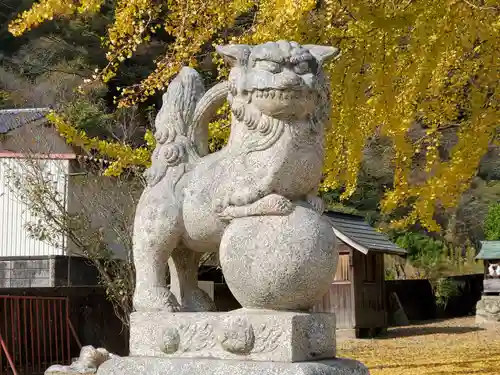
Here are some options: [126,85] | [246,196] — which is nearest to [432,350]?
[246,196]

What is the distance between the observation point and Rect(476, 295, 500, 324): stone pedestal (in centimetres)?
2330

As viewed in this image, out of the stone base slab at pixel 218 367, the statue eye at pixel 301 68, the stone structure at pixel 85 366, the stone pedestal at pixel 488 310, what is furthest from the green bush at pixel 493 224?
the statue eye at pixel 301 68

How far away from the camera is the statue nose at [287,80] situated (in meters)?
3.71

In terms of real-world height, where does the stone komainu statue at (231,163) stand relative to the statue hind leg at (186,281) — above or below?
above

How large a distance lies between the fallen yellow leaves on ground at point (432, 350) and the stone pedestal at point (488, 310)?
0.40 metres

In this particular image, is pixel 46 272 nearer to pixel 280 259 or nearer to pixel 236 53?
pixel 236 53

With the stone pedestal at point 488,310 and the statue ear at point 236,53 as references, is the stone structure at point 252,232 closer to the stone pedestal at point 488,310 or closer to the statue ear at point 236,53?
the statue ear at point 236,53

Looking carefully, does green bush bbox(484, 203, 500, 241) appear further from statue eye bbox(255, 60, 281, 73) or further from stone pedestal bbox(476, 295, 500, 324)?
statue eye bbox(255, 60, 281, 73)

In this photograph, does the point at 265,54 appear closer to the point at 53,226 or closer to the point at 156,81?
the point at 156,81

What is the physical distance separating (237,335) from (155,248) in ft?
2.39

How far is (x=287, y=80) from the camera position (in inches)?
146

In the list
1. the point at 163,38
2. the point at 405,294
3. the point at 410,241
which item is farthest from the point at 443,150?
the point at 163,38

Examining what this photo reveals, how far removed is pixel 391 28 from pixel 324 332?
3.99 meters

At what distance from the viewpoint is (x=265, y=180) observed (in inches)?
147
